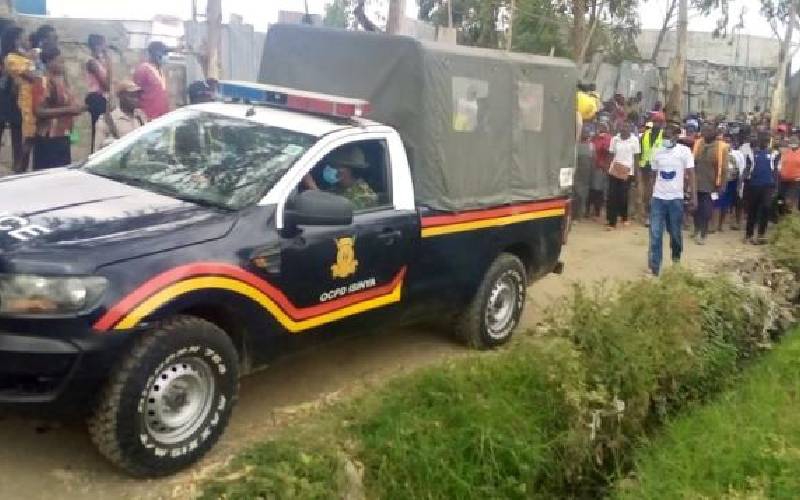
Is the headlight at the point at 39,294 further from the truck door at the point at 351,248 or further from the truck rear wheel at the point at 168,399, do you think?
the truck door at the point at 351,248

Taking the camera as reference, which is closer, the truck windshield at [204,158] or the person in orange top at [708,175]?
the truck windshield at [204,158]

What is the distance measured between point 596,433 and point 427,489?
4.38 ft

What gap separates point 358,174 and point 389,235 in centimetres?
44

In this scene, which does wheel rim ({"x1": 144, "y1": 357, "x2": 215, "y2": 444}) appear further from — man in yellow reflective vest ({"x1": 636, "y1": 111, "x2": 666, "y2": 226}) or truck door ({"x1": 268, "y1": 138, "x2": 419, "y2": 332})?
man in yellow reflective vest ({"x1": 636, "y1": 111, "x2": 666, "y2": 226})

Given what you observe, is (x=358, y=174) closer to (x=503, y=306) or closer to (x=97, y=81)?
Answer: (x=503, y=306)

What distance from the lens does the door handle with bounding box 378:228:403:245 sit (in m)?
5.09

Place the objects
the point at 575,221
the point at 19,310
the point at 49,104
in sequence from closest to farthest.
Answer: the point at 19,310
the point at 49,104
the point at 575,221

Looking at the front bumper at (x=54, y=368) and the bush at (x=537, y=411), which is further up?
the front bumper at (x=54, y=368)

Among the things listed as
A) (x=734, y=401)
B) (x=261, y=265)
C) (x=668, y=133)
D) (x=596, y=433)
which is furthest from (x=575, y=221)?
(x=261, y=265)

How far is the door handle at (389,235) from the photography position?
5.09 m

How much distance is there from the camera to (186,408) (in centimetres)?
401

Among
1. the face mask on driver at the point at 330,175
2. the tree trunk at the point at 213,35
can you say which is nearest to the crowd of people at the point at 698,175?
the tree trunk at the point at 213,35

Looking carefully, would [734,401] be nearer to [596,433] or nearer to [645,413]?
[645,413]

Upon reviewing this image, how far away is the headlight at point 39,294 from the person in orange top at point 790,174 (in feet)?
40.6
